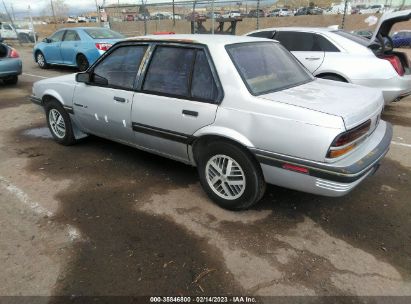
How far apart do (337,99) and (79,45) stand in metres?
10.3

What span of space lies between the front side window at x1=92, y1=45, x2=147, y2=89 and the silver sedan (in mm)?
13

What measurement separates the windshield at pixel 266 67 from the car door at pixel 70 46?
937 cm

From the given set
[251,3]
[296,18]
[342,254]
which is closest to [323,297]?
[342,254]

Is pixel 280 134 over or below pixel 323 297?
over

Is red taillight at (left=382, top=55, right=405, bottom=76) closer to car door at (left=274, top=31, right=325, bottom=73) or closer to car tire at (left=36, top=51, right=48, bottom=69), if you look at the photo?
car door at (left=274, top=31, right=325, bottom=73)

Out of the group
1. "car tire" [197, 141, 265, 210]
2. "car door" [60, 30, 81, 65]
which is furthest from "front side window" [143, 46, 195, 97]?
"car door" [60, 30, 81, 65]

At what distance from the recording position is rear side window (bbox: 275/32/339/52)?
655 centimetres

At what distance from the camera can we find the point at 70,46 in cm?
→ 1195

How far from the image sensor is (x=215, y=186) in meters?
3.63

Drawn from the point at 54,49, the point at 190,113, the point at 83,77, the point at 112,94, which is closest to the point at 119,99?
the point at 112,94


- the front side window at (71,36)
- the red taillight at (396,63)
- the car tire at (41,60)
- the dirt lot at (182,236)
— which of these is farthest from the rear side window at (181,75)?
the car tire at (41,60)

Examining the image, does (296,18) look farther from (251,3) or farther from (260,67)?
(260,67)

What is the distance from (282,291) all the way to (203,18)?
592 inches

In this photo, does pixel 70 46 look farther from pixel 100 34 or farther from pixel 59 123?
pixel 59 123
